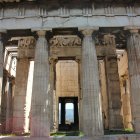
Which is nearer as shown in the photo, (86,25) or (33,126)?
(33,126)

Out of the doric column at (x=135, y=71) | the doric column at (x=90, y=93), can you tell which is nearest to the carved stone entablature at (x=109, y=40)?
the doric column at (x=135, y=71)

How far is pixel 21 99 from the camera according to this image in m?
24.1

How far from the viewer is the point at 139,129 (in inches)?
736

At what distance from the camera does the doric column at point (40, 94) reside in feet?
60.7

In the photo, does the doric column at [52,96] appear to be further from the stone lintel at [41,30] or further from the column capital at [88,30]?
the column capital at [88,30]

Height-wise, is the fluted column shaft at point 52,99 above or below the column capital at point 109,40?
below

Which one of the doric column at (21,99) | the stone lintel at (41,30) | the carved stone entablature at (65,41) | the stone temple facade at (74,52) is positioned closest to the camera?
the stone temple facade at (74,52)

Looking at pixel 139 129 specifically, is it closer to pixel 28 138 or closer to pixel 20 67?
pixel 28 138

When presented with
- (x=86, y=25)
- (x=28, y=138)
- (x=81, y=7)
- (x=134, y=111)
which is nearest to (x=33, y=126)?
(x=28, y=138)

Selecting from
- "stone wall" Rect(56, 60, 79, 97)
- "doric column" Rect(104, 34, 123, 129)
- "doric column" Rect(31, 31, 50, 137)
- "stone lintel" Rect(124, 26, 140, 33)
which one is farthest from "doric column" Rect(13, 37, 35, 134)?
"stone lintel" Rect(124, 26, 140, 33)

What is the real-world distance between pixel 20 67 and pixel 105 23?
376 inches

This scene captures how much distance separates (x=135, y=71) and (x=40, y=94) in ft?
24.8

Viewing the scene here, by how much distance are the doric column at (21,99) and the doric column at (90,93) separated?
730cm

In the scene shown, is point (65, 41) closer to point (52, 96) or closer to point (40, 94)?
point (52, 96)
